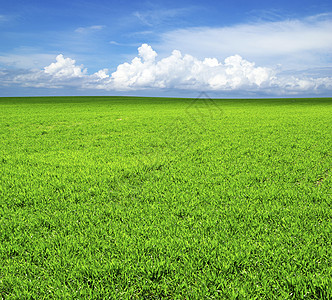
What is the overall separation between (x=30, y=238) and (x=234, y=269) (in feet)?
10.8

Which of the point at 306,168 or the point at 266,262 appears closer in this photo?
the point at 266,262

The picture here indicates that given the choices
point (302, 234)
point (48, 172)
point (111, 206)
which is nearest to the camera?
point (302, 234)

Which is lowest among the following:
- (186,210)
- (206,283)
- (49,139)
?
(206,283)

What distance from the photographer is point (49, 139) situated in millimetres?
13297

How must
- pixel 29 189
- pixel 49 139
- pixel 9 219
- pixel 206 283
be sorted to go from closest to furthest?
pixel 206 283 → pixel 9 219 → pixel 29 189 → pixel 49 139

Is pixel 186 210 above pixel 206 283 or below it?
above

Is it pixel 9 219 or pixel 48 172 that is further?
pixel 48 172

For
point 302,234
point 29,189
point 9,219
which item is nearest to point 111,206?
point 9,219

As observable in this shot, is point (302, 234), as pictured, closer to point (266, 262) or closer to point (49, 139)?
point (266, 262)

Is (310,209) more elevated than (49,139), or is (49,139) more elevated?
(49,139)

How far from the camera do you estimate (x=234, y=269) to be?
133 inches

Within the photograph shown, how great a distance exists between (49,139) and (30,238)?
10.2m

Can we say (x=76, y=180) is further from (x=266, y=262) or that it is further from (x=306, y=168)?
(x=306, y=168)

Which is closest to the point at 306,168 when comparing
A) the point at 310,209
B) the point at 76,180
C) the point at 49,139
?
the point at 310,209
